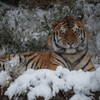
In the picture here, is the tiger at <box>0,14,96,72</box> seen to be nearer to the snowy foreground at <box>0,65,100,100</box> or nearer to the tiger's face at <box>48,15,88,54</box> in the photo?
the tiger's face at <box>48,15,88,54</box>

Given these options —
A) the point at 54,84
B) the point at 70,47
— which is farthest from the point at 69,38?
the point at 54,84

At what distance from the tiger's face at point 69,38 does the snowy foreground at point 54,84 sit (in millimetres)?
1048

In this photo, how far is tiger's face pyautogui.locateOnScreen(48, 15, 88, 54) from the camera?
→ 3058 millimetres

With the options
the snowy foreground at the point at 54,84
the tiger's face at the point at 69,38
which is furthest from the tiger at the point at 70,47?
the snowy foreground at the point at 54,84

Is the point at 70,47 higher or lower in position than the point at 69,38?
lower

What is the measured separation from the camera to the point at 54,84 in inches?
76.1

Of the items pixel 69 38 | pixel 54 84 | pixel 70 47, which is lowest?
pixel 54 84

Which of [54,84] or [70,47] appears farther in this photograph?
[70,47]

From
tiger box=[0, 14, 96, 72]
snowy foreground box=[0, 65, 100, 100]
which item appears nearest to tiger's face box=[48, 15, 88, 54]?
tiger box=[0, 14, 96, 72]

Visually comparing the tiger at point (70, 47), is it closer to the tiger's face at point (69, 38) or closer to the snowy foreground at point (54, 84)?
the tiger's face at point (69, 38)

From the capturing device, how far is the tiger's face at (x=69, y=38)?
10.0 feet

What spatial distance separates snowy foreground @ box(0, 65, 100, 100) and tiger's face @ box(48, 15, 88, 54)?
1.05 metres

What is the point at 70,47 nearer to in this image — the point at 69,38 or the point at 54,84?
the point at 69,38

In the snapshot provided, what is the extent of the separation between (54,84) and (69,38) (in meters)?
1.32
